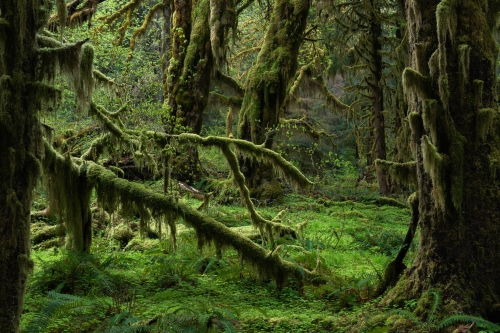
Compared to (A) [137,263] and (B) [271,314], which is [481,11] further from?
(A) [137,263]

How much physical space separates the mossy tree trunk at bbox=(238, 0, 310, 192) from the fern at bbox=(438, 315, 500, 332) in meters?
10.0

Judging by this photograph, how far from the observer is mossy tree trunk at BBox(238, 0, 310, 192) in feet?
49.0

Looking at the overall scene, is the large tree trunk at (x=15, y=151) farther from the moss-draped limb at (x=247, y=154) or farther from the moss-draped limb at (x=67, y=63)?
the moss-draped limb at (x=247, y=154)

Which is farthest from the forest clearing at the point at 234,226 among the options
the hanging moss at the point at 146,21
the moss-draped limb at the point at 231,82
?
the hanging moss at the point at 146,21

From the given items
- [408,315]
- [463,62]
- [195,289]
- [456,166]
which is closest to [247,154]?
[195,289]

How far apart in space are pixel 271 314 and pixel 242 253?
1.54 meters

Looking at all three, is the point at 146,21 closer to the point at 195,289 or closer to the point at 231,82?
the point at 231,82

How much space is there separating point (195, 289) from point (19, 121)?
12.3 ft

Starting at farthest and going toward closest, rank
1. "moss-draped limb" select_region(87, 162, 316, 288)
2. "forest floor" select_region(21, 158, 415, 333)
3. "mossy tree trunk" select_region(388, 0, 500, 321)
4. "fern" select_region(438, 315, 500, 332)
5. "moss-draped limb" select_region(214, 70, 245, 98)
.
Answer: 1. "moss-draped limb" select_region(214, 70, 245, 98)
2. "moss-draped limb" select_region(87, 162, 316, 288)
3. "forest floor" select_region(21, 158, 415, 333)
4. "mossy tree trunk" select_region(388, 0, 500, 321)
5. "fern" select_region(438, 315, 500, 332)

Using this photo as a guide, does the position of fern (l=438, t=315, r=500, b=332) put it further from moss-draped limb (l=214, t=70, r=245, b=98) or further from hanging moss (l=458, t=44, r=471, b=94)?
moss-draped limb (l=214, t=70, r=245, b=98)

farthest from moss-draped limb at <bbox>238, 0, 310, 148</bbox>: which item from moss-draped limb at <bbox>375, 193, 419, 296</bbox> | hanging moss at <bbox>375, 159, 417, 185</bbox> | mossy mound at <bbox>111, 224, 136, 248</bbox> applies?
moss-draped limb at <bbox>375, 193, 419, 296</bbox>

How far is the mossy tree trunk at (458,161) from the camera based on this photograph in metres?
5.46

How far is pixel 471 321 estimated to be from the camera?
4980mm

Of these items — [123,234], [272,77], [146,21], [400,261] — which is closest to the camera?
[400,261]
